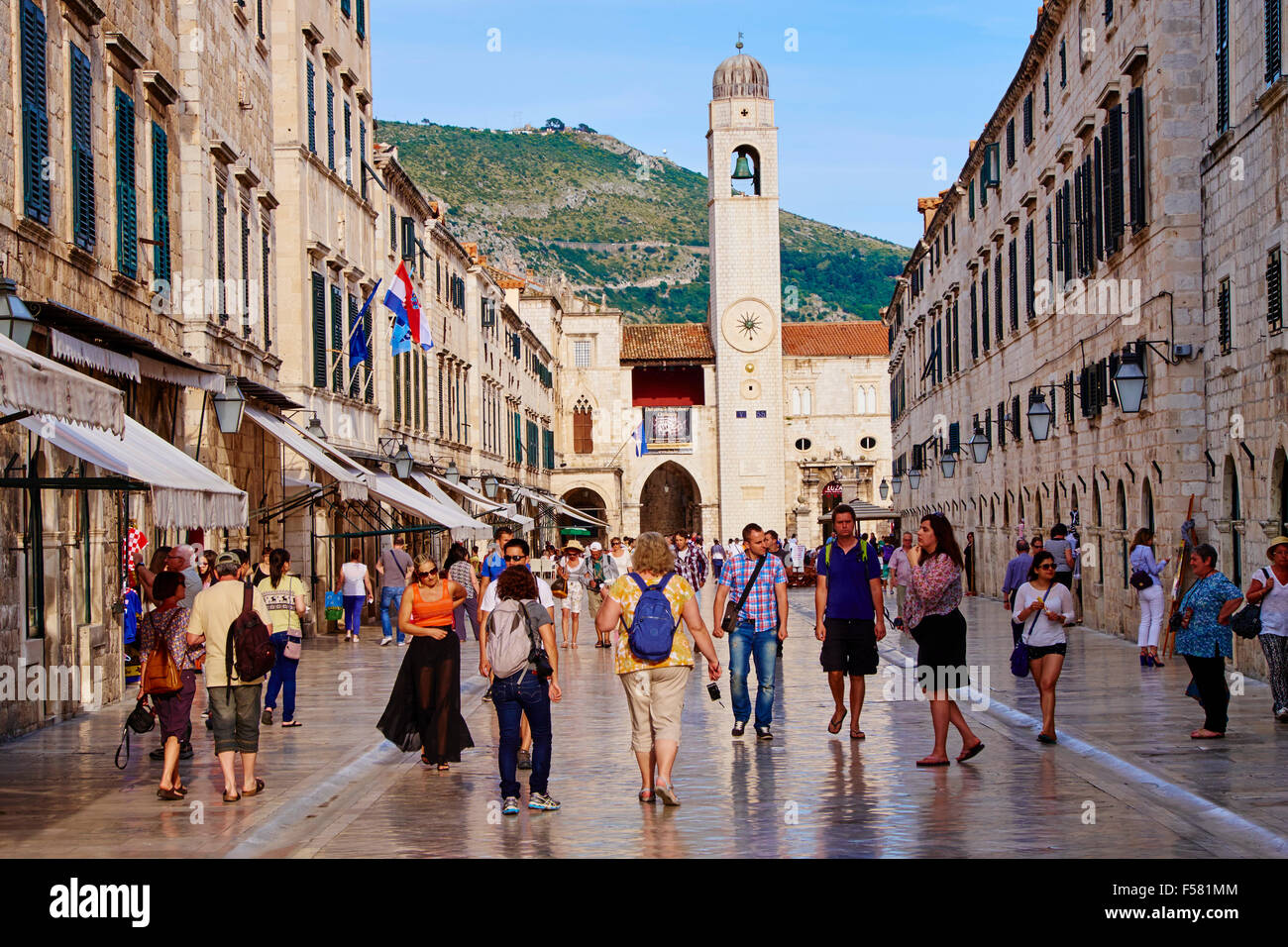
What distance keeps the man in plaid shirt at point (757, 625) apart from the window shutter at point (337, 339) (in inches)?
656

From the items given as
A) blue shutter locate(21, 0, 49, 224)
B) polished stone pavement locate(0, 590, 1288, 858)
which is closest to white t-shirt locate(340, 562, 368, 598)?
polished stone pavement locate(0, 590, 1288, 858)

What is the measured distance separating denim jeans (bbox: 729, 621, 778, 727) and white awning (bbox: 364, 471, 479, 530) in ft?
30.1

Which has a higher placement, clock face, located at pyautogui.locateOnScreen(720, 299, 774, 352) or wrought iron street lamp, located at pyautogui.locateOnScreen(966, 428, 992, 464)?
clock face, located at pyautogui.locateOnScreen(720, 299, 774, 352)

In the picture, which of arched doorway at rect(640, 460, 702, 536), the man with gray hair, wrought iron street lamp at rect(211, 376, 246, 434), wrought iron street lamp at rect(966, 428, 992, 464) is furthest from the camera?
arched doorway at rect(640, 460, 702, 536)

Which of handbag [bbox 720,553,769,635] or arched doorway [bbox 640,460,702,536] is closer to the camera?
handbag [bbox 720,553,769,635]

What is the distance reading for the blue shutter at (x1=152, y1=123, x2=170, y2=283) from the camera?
18.3m

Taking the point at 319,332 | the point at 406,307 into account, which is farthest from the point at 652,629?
the point at 406,307

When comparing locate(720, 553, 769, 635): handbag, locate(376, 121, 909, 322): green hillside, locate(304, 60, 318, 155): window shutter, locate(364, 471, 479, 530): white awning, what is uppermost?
locate(376, 121, 909, 322): green hillside

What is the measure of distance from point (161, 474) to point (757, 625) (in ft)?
16.6

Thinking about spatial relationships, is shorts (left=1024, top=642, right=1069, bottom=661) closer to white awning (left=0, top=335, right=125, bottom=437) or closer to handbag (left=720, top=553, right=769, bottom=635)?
handbag (left=720, top=553, right=769, bottom=635)

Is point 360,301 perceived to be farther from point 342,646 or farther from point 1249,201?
point 1249,201

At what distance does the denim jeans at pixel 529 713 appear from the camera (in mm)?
10039

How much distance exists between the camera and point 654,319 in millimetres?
143750

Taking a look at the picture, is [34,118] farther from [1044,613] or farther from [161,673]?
[1044,613]
